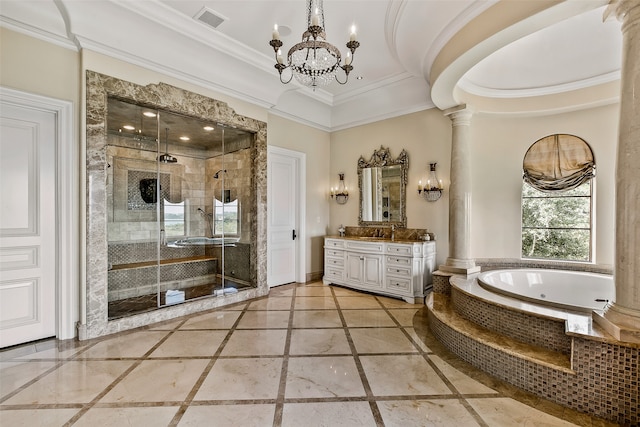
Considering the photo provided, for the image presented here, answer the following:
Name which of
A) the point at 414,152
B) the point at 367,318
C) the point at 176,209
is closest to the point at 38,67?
the point at 176,209

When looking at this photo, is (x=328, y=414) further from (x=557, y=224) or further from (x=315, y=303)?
(x=557, y=224)

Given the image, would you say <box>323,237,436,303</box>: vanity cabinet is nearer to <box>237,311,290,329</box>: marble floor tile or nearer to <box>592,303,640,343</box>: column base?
<box>237,311,290,329</box>: marble floor tile

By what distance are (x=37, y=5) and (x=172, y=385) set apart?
3.57 metres

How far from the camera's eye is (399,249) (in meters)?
4.34

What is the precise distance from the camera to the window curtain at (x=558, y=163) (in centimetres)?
386

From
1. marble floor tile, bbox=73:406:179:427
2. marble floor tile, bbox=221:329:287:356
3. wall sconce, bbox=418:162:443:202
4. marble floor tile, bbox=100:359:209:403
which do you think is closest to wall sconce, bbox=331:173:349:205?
wall sconce, bbox=418:162:443:202

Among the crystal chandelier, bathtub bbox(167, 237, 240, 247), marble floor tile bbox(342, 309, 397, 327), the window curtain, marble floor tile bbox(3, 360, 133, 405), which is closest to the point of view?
marble floor tile bbox(3, 360, 133, 405)

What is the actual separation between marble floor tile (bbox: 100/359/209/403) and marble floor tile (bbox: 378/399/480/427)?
1.44 m

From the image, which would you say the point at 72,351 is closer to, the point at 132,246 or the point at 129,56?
the point at 132,246

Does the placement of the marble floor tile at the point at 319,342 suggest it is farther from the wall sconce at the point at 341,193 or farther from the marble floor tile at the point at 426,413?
the wall sconce at the point at 341,193

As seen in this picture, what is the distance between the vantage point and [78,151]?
295cm

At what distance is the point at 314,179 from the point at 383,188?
1354 millimetres

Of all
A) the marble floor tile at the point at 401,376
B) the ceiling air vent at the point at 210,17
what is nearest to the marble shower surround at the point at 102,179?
the ceiling air vent at the point at 210,17

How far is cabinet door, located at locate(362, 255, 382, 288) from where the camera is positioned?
4.55 m
